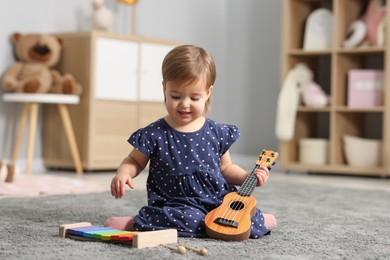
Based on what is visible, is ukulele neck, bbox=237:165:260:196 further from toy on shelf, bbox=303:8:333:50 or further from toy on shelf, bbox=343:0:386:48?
toy on shelf, bbox=303:8:333:50

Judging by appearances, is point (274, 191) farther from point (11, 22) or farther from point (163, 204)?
point (11, 22)

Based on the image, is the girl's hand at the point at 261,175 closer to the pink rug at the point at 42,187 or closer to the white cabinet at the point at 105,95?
the pink rug at the point at 42,187

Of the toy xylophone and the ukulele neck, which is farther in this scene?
the ukulele neck

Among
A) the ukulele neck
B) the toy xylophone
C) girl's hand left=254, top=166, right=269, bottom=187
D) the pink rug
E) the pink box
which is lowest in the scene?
the pink rug

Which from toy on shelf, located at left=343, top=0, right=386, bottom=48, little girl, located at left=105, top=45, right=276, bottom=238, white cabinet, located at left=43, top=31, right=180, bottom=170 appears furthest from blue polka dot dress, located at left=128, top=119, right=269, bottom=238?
toy on shelf, located at left=343, top=0, right=386, bottom=48

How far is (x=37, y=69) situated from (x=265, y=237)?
2.19 meters

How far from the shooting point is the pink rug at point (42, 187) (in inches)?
93.3

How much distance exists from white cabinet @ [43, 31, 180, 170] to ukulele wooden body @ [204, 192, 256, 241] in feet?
6.80

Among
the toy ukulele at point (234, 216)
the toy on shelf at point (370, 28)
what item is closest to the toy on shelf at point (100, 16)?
the toy on shelf at point (370, 28)

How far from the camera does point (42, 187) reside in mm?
2545

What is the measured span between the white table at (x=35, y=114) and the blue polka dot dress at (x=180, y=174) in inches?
70.5

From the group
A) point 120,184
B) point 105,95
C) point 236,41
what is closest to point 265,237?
point 120,184

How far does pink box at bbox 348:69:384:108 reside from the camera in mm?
3650

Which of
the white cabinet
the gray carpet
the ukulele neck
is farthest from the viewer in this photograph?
the white cabinet
